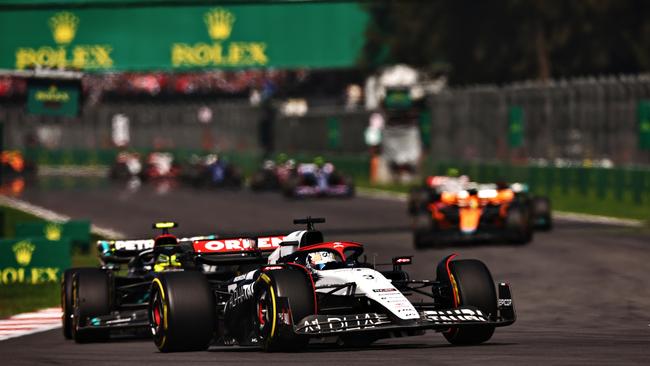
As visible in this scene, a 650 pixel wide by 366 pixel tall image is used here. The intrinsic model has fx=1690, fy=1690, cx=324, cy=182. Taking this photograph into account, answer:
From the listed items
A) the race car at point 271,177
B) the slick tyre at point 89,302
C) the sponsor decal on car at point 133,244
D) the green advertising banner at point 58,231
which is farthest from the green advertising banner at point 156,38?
the slick tyre at point 89,302

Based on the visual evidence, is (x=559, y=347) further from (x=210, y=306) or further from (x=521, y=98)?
(x=521, y=98)

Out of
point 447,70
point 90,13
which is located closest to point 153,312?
point 90,13

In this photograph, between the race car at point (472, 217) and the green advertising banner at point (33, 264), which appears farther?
the race car at point (472, 217)

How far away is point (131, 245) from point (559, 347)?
6038 millimetres

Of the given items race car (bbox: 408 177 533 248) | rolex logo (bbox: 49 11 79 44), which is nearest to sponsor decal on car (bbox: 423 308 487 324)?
race car (bbox: 408 177 533 248)

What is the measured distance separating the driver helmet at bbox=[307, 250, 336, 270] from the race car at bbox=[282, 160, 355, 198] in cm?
3418

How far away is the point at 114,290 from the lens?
17250 mm

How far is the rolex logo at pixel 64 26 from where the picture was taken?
58.7 m

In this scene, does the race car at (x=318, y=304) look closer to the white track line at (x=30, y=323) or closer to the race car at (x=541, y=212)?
the white track line at (x=30, y=323)

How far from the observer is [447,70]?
76562 mm

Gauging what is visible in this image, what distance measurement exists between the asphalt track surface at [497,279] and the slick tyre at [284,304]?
0.55ft

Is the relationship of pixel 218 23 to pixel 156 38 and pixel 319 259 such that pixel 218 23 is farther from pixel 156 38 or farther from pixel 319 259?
pixel 319 259

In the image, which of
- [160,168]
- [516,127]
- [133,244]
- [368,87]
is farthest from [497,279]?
[368,87]

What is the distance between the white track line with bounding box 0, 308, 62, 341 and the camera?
734 inches
